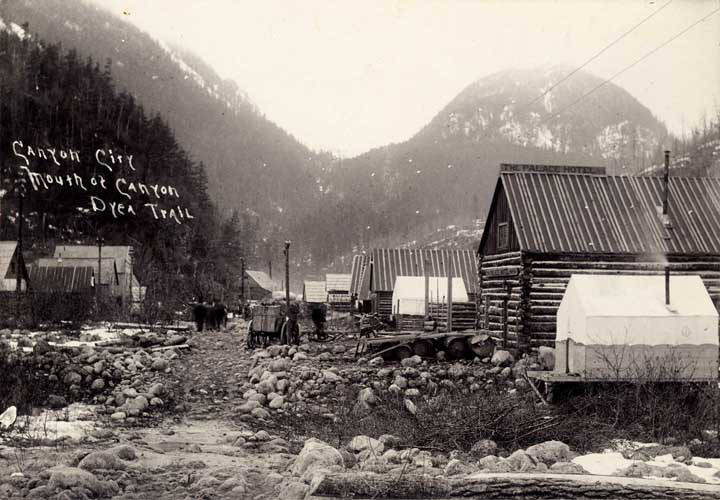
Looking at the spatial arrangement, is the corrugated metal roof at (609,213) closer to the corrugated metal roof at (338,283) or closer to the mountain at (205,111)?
the mountain at (205,111)

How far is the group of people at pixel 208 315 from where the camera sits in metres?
37.0

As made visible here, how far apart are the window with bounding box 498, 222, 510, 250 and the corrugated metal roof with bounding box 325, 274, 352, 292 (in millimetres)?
44749

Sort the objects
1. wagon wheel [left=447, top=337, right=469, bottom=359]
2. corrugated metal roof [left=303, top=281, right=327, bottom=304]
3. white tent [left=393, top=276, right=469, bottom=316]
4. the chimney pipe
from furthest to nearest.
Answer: corrugated metal roof [left=303, top=281, right=327, bottom=304], white tent [left=393, top=276, right=469, bottom=316], wagon wheel [left=447, top=337, right=469, bottom=359], the chimney pipe

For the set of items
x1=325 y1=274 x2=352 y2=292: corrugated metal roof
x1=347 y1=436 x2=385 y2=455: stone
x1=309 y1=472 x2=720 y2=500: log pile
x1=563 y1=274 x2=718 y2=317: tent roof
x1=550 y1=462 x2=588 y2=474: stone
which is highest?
x1=325 y1=274 x2=352 y2=292: corrugated metal roof

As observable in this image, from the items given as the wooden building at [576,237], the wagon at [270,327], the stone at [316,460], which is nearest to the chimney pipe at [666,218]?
the wooden building at [576,237]

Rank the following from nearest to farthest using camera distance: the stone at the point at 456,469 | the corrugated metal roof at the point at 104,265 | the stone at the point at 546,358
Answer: the stone at the point at 456,469 < the stone at the point at 546,358 < the corrugated metal roof at the point at 104,265

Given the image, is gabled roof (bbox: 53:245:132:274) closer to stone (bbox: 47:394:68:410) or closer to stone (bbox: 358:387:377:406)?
stone (bbox: 47:394:68:410)

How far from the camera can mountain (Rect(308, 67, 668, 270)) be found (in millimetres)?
48125

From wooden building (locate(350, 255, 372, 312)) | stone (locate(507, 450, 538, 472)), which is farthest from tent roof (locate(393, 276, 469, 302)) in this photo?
stone (locate(507, 450, 538, 472))

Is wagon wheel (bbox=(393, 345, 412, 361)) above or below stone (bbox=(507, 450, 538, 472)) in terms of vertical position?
above

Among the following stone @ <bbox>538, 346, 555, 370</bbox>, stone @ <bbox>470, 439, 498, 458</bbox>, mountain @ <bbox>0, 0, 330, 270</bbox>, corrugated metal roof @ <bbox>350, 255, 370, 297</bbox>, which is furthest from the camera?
corrugated metal roof @ <bbox>350, 255, 370, 297</bbox>

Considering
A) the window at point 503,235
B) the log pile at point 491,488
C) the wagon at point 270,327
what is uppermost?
the window at point 503,235

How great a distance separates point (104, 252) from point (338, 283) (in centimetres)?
2343

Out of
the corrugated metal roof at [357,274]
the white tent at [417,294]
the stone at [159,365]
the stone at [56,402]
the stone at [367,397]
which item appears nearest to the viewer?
the stone at [56,402]
